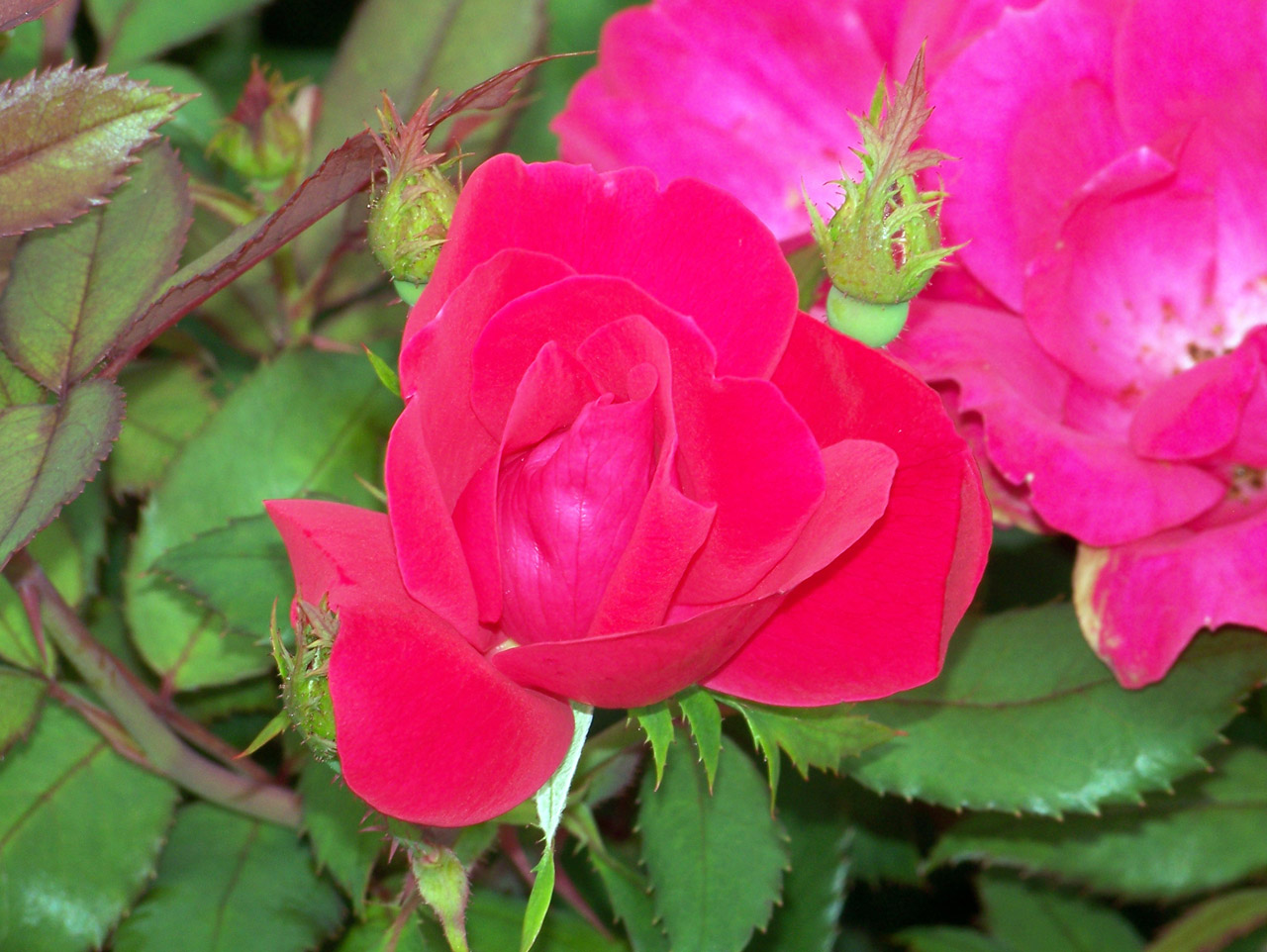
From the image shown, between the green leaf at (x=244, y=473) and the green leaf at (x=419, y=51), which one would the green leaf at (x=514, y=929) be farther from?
the green leaf at (x=419, y=51)

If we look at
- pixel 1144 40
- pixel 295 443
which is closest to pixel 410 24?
pixel 295 443

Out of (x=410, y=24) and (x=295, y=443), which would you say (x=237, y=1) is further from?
(x=295, y=443)

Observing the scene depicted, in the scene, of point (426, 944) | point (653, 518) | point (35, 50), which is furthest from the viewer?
point (35, 50)

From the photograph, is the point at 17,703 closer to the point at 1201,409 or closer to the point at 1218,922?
the point at 1201,409

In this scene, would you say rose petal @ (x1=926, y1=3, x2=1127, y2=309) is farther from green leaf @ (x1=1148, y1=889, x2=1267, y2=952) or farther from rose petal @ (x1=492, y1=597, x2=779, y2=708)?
green leaf @ (x1=1148, y1=889, x2=1267, y2=952)

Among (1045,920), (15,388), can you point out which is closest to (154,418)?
(15,388)

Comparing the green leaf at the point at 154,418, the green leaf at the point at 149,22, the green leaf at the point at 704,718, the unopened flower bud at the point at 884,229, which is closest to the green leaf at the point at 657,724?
the green leaf at the point at 704,718

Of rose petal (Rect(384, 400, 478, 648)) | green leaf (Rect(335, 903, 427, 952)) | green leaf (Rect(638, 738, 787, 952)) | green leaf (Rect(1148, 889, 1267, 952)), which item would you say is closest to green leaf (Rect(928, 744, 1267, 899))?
green leaf (Rect(1148, 889, 1267, 952))
